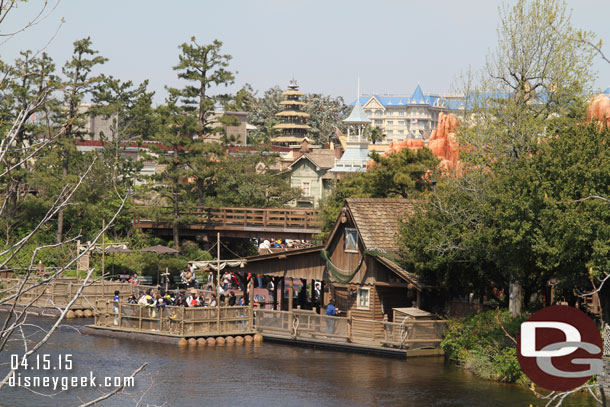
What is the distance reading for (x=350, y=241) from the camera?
128ft

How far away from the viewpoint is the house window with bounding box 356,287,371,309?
38.3 meters

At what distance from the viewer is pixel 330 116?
17900cm

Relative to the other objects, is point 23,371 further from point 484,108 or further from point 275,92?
point 275,92

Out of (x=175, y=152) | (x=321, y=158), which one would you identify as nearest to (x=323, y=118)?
(x=321, y=158)

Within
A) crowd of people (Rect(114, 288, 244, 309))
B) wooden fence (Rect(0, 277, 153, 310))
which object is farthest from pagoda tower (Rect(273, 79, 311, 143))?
crowd of people (Rect(114, 288, 244, 309))

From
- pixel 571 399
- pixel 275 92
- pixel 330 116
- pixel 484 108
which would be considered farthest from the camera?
pixel 275 92

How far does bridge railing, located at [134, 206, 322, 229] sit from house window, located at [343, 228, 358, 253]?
21.4 metres

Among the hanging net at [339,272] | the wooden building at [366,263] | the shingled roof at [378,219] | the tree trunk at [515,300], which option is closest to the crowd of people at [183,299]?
the wooden building at [366,263]

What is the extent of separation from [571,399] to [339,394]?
732 centimetres

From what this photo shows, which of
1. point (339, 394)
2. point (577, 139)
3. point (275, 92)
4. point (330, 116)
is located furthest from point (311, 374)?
point (275, 92)

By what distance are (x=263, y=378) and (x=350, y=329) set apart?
6.59 meters

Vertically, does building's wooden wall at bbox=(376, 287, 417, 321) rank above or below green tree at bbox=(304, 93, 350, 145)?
below

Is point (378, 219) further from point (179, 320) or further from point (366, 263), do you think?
point (179, 320)

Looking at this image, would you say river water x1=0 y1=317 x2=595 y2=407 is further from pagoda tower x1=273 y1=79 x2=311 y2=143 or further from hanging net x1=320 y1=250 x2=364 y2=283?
pagoda tower x1=273 y1=79 x2=311 y2=143
